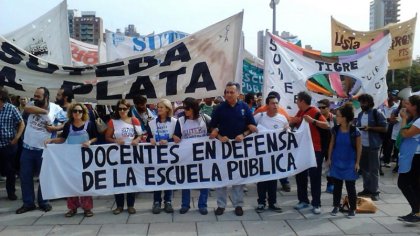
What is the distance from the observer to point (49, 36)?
8781mm

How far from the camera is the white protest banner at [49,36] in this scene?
8602 mm

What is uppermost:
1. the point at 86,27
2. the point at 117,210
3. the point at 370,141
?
the point at 86,27

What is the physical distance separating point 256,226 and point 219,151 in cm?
125

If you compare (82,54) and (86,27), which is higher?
(86,27)

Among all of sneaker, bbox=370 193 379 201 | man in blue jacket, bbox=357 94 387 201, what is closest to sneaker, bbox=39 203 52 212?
man in blue jacket, bbox=357 94 387 201

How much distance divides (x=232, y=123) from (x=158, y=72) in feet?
5.82

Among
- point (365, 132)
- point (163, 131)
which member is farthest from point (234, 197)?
point (365, 132)

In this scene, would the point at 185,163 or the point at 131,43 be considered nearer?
the point at 185,163

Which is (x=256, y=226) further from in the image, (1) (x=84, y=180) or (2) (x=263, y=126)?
(1) (x=84, y=180)

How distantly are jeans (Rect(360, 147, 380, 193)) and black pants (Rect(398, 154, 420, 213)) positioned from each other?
124cm

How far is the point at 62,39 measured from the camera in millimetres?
8914

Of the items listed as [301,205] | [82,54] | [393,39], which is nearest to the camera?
[301,205]

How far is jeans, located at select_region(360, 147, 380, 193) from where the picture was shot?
275 inches

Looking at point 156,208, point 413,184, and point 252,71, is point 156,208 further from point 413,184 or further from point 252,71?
point 252,71
